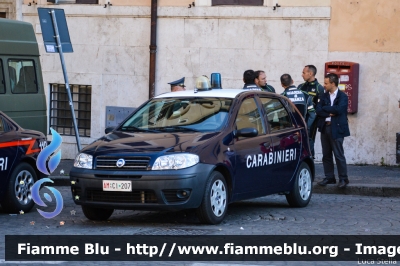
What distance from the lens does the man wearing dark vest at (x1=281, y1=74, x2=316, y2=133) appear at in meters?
14.8

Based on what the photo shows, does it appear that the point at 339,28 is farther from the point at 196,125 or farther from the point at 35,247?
the point at 35,247

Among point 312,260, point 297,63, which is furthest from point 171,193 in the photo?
point 297,63

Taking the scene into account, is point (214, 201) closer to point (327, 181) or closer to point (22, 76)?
point (327, 181)

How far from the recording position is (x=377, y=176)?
1577cm

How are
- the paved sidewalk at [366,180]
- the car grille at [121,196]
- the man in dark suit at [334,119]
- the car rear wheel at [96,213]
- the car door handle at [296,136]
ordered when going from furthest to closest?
1. the paved sidewalk at [366,180]
2. the man in dark suit at [334,119]
3. the car door handle at [296,136]
4. the car rear wheel at [96,213]
5. the car grille at [121,196]

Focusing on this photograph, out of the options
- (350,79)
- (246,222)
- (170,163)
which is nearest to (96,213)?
(170,163)

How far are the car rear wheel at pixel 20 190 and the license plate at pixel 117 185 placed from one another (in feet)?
6.53

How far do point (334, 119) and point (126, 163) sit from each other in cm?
499

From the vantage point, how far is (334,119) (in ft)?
46.4

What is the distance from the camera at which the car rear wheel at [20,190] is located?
11.6 meters

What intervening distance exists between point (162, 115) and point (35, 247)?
120 inches

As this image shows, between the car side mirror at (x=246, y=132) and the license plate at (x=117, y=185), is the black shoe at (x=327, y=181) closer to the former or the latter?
the car side mirror at (x=246, y=132)

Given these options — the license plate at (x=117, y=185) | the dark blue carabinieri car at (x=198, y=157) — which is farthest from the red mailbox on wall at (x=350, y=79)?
the license plate at (x=117, y=185)

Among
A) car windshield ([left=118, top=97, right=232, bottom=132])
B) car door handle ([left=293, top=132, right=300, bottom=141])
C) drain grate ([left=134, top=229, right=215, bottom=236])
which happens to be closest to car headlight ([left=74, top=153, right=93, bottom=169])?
car windshield ([left=118, top=97, right=232, bottom=132])
